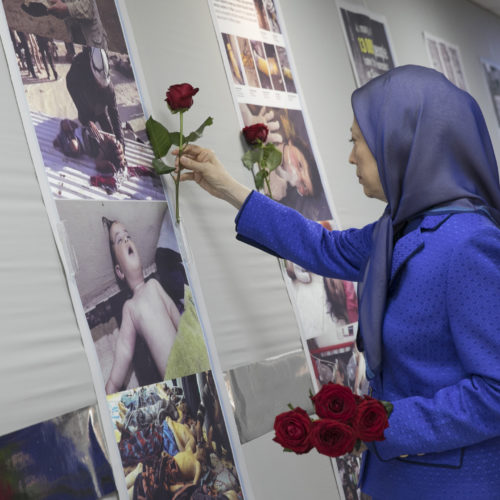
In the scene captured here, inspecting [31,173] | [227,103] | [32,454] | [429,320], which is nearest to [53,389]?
[32,454]

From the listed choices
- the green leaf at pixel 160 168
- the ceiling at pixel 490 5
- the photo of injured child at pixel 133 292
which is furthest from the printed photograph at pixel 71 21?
the ceiling at pixel 490 5

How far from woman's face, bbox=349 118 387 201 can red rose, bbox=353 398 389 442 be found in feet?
2.00

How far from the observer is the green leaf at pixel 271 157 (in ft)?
8.65

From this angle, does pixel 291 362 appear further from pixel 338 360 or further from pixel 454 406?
pixel 454 406

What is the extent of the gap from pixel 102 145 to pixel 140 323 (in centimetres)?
49

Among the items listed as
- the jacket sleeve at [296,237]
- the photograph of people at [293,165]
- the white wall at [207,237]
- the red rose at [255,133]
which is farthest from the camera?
the photograph of people at [293,165]

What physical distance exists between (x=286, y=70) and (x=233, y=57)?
38 centimetres

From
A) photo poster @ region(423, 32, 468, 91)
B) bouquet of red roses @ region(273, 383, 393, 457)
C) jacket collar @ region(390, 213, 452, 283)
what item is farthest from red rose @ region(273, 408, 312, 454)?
photo poster @ region(423, 32, 468, 91)

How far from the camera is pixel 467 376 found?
63.7 inches

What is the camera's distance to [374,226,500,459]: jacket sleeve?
1.54 metres

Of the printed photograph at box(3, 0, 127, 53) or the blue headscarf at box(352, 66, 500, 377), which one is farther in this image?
the printed photograph at box(3, 0, 127, 53)

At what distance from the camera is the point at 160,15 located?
7.88ft

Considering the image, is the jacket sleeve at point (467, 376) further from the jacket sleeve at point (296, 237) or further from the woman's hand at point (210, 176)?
the woman's hand at point (210, 176)

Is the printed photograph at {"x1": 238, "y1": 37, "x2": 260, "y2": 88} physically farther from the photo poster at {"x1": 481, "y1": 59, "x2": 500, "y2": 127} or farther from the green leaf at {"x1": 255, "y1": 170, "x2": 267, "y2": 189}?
the photo poster at {"x1": 481, "y1": 59, "x2": 500, "y2": 127}
